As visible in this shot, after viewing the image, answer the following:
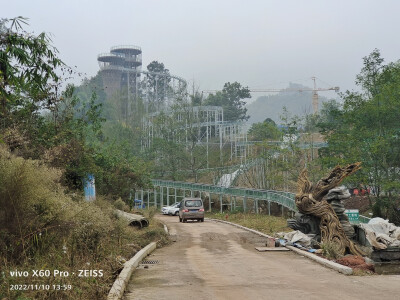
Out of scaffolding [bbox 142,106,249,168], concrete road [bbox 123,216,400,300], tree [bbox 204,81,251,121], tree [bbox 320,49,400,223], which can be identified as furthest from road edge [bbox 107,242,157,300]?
tree [bbox 204,81,251,121]

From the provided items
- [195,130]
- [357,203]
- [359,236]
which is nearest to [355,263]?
[359,236]

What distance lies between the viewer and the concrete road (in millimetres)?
9469

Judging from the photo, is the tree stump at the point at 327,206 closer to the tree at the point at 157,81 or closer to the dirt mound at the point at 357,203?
the dirt mound at the point at 357,203

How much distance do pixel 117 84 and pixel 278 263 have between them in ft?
468

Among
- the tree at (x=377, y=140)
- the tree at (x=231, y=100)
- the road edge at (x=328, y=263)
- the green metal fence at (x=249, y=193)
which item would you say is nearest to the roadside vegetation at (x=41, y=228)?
the road edge at (x=328, y=263)

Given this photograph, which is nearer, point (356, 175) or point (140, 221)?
point (140, 221)

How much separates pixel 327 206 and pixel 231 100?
103m

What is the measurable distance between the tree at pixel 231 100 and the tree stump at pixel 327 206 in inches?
3871

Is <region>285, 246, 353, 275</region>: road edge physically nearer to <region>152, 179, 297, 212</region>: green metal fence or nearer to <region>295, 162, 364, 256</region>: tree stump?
<region>295, 162, 364, 256</region>: tree stump

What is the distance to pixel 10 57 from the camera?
914 cm

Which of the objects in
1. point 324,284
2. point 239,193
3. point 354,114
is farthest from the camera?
point 239,193

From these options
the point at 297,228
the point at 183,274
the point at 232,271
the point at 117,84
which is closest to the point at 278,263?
the point at 232,271

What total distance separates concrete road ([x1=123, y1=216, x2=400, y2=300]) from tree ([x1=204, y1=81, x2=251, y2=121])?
103029 millimetres

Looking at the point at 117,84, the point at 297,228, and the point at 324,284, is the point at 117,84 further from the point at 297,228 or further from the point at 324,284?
the point at 324,284
